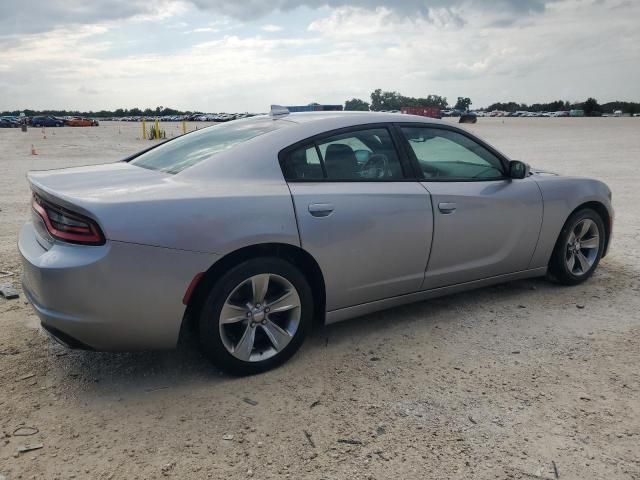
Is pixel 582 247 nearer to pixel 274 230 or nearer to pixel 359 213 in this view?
pixel 359 213

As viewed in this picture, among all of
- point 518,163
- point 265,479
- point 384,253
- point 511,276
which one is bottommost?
point 265,479

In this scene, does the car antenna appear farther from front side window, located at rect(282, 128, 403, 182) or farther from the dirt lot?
the dirt lot

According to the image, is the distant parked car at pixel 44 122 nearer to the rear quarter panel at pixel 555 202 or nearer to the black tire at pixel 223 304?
the rear quarter panel at pixel 555 202

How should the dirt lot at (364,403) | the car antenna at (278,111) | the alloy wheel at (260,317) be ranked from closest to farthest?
the dirt lot at (364,403) → the alloy wheel at (260,317) → the car antenna at (278,111)

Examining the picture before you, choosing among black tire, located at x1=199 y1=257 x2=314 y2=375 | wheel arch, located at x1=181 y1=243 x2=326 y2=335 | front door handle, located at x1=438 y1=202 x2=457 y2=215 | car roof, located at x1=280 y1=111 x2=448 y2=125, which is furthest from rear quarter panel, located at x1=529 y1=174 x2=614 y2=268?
black tire, located at x1=199 y1=257 x2=314 y2=375

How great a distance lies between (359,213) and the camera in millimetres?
3449

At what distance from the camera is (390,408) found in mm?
2924

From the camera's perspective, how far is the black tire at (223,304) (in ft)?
9.86

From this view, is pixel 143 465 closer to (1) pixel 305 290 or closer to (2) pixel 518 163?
(1) pixel 305 290

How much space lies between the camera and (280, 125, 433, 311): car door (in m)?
3.33

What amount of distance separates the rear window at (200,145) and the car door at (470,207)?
41.6 inches

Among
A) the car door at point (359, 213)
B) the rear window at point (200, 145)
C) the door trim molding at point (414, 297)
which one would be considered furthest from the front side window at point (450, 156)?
the rear window at point (200, 145)

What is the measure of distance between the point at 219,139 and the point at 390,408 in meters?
2.09

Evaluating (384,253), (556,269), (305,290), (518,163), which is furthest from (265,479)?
(556,269)
